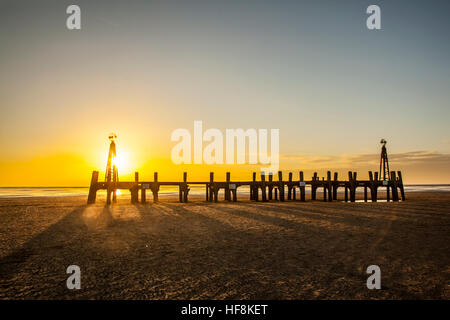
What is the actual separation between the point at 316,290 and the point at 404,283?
1.49 metres

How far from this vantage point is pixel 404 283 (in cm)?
450

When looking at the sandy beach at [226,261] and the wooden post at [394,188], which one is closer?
the sandy beach at [226,261]

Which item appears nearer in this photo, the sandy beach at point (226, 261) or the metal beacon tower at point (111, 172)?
the sandy beach at point (226, 261)

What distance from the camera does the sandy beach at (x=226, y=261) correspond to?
4223 millimetres

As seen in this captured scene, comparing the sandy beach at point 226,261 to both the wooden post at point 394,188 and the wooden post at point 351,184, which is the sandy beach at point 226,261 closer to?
the wooden post at point 351,184

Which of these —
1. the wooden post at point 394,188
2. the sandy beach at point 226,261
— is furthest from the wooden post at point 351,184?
the sandy beach at point 226,261

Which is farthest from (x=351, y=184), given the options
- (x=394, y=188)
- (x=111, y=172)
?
(x=111, y=172)

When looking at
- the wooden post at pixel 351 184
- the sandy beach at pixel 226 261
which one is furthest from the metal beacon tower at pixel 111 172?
the wooden post at pixel 351 184

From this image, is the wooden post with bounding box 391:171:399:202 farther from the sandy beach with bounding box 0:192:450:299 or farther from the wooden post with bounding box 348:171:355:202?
the sandy beach with bounding box 0:192:450:299

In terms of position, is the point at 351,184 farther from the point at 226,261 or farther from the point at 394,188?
the point at 226,261

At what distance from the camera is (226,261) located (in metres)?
5.71
